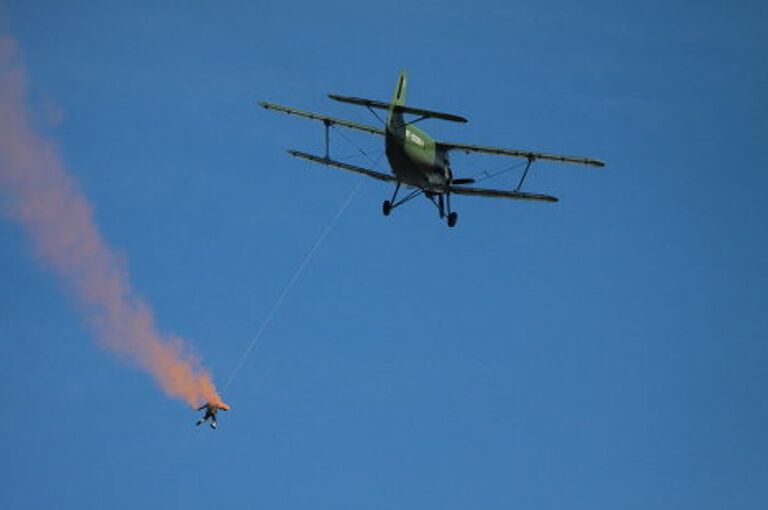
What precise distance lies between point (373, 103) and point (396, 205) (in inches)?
418

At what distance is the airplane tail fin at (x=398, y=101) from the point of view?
288ft

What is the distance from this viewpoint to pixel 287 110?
3669 inches

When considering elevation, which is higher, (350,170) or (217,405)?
(350,170)

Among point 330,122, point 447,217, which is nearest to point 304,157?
point 330,122

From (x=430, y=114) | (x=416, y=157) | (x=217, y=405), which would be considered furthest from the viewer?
(x=416, y=157)

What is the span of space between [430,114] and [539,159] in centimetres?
1263

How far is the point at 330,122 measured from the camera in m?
93.6

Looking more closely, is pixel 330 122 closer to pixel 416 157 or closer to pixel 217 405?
pixel 416 157

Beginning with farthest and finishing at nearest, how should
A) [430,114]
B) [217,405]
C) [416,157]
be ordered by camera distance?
1. [416,157]
2. [430,114]
3. [217,405]

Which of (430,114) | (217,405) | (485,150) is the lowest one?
(217,405)

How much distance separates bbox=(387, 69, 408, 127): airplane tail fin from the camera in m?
87.9

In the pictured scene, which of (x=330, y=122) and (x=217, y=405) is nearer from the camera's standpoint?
(x=217, y=405)

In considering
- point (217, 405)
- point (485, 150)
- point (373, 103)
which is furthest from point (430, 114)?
point (217, 405)

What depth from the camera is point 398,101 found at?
3607 inches
